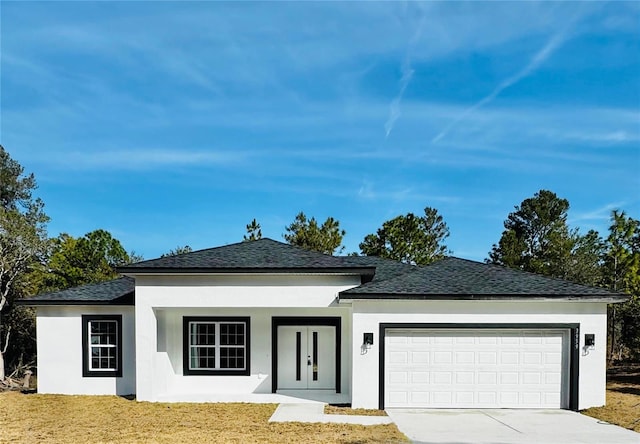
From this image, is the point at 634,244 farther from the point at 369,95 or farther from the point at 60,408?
the point at 60,408

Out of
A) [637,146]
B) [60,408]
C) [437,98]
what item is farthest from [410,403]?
[637,146]

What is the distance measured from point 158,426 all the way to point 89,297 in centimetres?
574

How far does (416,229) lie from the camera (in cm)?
2980

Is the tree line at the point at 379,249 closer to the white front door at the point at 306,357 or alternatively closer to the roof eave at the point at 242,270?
the white front door at the point at 306,357

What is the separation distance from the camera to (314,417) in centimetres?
1071

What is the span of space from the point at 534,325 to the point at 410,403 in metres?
3.56

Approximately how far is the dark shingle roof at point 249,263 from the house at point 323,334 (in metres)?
0.04

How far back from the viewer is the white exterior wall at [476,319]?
38.7 ft

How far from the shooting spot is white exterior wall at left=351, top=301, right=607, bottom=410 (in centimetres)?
A: 1178

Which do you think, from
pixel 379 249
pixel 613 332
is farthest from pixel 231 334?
pixel 613 332

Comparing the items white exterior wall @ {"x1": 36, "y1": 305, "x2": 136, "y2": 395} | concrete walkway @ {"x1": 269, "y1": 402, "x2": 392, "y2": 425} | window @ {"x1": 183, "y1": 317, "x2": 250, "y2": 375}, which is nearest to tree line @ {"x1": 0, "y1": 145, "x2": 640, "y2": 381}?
white exterior wall @ {"x1": 36, "y1": 305, "x2": 136, "y2": 395}

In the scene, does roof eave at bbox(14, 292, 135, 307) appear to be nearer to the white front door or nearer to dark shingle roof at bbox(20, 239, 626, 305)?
dark shingle roof at bbox(20, 239, 626, 305)

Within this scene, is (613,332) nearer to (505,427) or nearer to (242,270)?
(505,427)

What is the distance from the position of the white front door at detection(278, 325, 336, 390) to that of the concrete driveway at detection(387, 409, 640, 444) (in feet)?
9.96
